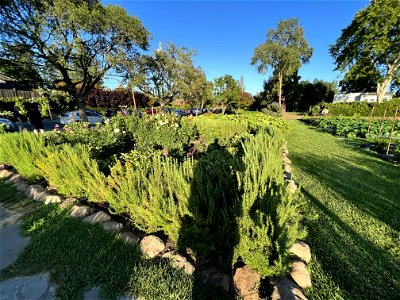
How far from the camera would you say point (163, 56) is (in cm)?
1927

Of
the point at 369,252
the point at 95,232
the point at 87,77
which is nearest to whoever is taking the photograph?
the point at 369,252

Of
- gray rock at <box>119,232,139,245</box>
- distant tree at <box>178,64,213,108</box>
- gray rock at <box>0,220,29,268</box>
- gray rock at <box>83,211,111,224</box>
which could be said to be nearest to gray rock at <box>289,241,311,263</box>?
gray rock at <box>119,232,139,245</box>

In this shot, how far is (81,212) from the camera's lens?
10.8ft

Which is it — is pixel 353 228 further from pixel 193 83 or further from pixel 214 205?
pixel 193 83

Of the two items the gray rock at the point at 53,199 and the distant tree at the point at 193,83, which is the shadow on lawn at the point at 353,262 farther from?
the distant tree at the point at 193,83

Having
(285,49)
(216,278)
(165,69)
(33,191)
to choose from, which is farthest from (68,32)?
(285,49)

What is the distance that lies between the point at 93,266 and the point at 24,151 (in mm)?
3775

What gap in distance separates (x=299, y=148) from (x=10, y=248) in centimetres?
927

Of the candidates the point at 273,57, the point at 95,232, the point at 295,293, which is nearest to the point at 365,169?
the point at 295,293

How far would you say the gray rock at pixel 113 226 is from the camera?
2838 mm

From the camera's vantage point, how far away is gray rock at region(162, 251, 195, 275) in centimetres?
218

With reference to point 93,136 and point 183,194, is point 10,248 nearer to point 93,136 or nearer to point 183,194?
point 183,194

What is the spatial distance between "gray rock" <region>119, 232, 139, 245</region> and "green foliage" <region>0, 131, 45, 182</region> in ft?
9.58

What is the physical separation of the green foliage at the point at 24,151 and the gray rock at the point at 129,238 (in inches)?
115
